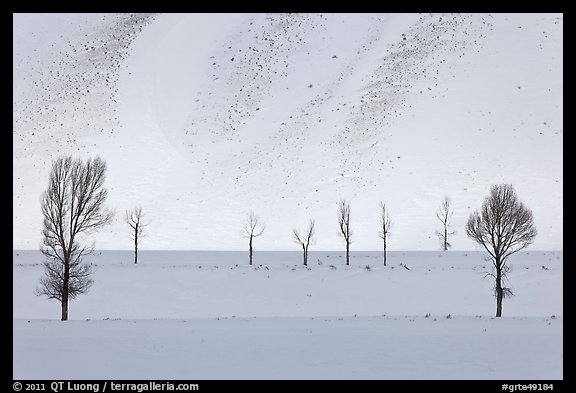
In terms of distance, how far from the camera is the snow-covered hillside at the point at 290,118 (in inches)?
2601

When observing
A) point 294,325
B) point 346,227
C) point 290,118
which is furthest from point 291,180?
point 294,325

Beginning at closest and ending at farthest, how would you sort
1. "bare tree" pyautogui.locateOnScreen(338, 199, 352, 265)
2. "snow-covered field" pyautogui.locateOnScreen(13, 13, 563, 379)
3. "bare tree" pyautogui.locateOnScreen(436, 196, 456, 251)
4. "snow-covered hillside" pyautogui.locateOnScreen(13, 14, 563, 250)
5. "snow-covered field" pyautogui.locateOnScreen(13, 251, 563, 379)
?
"snow-covered field" pyautogui.locateOnScreen(13, 251, 563, 379) < "snow-covered field" pyautogui.locateOnScreen(13, 13, 563, 379) < "bare tree" pyautogui.locateOnScreen(338, 199, 352, 265) < "bare tree" pyautogui.locateOnScreen(436, 196, 456, 251) < "snow-covered hillside" pyautogui.locateOnScreen(13, 14, 563, 250)

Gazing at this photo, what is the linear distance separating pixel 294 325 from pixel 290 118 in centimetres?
6501

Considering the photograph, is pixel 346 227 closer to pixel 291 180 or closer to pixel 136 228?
pixel 291 180

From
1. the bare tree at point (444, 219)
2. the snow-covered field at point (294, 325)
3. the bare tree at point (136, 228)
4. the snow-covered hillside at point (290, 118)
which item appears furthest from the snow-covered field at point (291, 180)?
the bare tree at point (136, 228)

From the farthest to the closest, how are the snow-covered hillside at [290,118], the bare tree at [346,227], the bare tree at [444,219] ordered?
the snow-covered hillside at [290,118]
the bare tree at [444,219]
the bare tree at [346,227]

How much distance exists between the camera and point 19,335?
17891 millimetres

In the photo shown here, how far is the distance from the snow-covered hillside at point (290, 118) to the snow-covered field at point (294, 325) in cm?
1732

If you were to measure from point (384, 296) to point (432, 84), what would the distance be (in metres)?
53.6

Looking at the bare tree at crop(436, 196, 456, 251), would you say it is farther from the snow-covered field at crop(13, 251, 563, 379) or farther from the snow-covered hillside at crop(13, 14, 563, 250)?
the snow-covered field at crop(13, 251, 563, 379)

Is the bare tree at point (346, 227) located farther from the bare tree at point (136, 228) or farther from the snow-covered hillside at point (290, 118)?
the bare tree at point (136, 228)

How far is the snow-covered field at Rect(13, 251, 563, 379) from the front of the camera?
14562mm

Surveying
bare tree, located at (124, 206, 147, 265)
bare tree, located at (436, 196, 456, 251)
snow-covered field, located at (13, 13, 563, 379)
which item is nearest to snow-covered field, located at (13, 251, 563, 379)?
snow-covered field, located at (13, 13, 563, 379)

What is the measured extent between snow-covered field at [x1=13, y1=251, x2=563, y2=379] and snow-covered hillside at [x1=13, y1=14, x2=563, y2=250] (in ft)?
56.8
